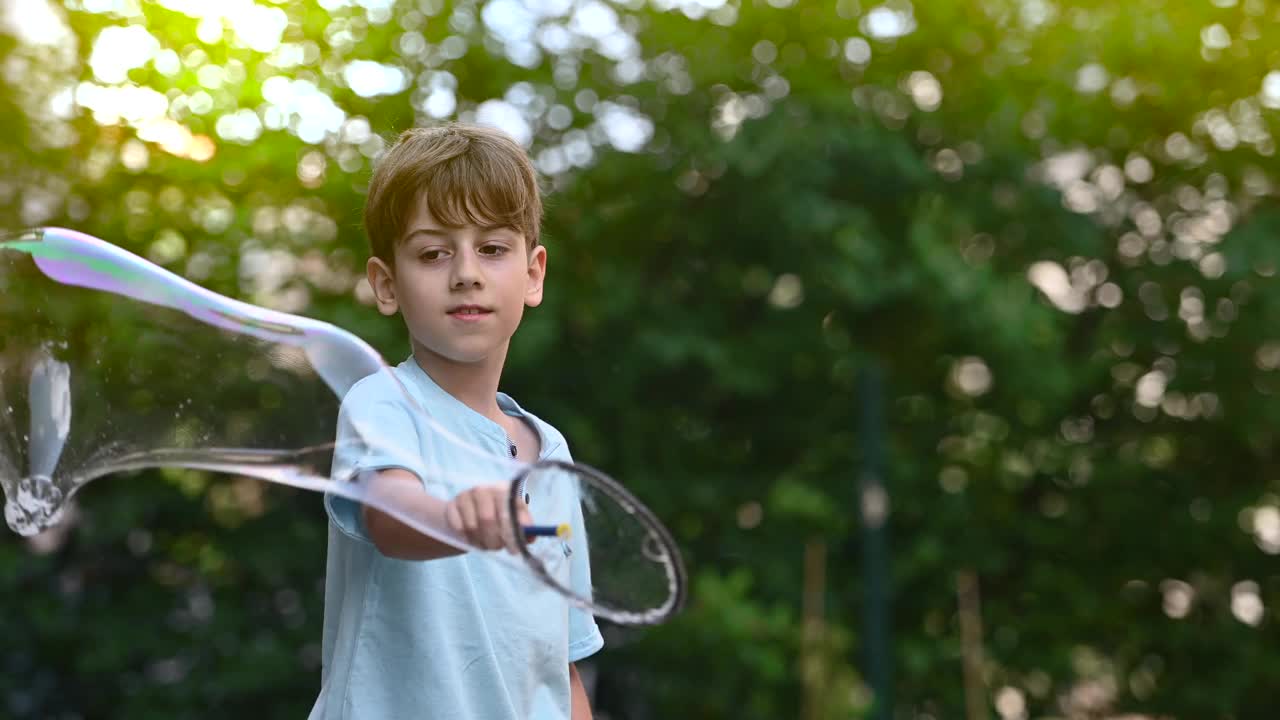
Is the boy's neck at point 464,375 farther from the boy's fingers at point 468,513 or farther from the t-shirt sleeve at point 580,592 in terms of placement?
the boy's fingers at point 468,513

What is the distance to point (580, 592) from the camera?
56.9 inches

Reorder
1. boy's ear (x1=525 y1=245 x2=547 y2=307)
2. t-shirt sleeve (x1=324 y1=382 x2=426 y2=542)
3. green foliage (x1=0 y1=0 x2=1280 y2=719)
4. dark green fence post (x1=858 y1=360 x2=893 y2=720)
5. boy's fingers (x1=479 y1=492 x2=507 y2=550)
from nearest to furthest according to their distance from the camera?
boy's fingers (x1=479 y1=492 x2=507 y2=550) → t-shirt sleeve (x1=324 y1=382 x2=426 y2=542) → boy's ear (x1=525 y1=245 x2=547 y2=307) → green foliage (x1=0 y1=0 x2=1280 y2=719) → dark green fence post (x1=858 y1=360 x2=893 y2=720)

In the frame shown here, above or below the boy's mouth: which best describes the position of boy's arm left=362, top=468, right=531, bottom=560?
below

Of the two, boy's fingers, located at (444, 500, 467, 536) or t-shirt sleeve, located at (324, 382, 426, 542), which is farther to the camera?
t-shirt sleeve, located at (324, 382, 426, 542)

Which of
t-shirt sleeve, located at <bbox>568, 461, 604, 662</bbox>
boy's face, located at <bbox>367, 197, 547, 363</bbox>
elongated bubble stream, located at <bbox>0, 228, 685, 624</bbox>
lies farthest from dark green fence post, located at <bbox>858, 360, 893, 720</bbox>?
boy's face, located at <bbox>367, 197, 547, 363</bbox>

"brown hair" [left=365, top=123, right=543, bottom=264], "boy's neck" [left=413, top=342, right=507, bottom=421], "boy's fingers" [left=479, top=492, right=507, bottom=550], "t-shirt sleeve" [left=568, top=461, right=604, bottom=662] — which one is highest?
"brown hair" [left=365, top=123, right=543, bottom=264]

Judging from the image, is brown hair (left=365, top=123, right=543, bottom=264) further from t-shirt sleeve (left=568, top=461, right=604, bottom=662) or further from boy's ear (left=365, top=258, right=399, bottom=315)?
t-shirt sleeve (left=568, top=461, right=604, bottom=662)

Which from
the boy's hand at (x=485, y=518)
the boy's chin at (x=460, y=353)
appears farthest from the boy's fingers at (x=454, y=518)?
the boy's chin at (x=460, y=353)

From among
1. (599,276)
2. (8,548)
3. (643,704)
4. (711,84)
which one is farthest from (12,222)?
(643,704)

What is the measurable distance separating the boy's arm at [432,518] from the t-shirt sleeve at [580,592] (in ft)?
0.41

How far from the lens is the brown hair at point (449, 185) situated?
1598mm

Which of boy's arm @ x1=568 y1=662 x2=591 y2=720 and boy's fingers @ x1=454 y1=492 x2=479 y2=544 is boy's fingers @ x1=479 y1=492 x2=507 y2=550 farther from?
boy's arm @ x1=568 y1=662 x2=591 y2=720

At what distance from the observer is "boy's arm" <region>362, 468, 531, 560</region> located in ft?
4.28

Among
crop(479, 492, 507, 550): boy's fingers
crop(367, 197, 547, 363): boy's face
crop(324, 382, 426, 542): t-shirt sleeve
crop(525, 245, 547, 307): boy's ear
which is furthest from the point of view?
crop(525, 245, 547, 307): boy's ear
